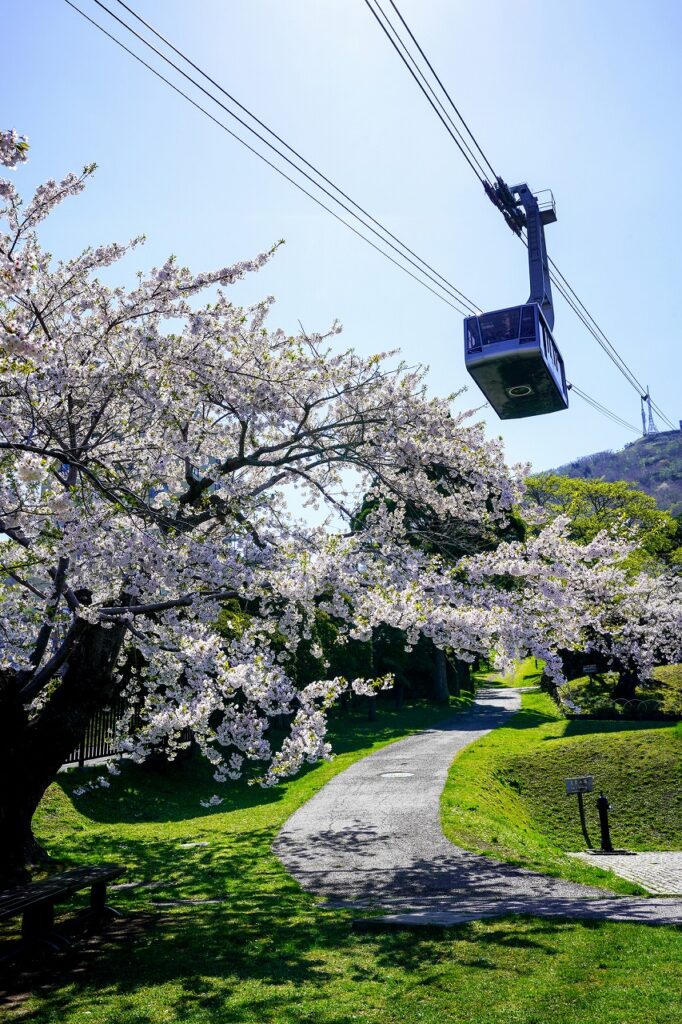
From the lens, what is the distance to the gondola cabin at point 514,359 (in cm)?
1585

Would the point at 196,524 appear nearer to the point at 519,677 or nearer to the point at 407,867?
the point at 407,867

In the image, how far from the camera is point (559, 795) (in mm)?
18016

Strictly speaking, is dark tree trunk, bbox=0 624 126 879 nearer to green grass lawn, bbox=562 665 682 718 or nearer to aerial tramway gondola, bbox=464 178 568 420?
aerial tramway gondola, bbox=464 178 568 420

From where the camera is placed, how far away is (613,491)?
63062mm

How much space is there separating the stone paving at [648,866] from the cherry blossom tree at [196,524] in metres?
3.57

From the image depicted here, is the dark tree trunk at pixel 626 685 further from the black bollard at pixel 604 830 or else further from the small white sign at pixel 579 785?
the black bollard at pixel 604 830

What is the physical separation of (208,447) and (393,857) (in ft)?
24.6

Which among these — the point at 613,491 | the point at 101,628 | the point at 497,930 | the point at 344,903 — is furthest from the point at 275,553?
the point at 613,491

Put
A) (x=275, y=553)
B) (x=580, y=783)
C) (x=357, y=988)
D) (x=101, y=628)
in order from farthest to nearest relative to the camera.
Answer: (x=580, y=783), (x=275, y=553), (x=101, y=628), (x=357, y=988)

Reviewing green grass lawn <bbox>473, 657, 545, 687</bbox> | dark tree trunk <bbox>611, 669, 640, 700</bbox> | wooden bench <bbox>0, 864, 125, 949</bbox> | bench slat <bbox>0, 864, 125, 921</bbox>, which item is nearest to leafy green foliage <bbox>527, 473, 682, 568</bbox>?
green grass lawn <bbox>473, 657, 545, 687</bbox>

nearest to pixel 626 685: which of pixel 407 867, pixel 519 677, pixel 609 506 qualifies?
pixel 407 867

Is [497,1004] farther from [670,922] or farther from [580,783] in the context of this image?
[580,783]

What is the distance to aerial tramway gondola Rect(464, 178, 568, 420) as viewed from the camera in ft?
52.1

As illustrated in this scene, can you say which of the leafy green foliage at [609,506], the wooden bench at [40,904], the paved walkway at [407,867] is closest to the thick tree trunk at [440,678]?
the paved walkway at [407,867]
